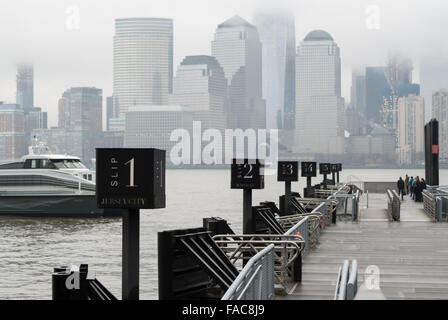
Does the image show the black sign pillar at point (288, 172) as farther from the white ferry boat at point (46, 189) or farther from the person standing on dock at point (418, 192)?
the white ferry boat at point (46, 189)

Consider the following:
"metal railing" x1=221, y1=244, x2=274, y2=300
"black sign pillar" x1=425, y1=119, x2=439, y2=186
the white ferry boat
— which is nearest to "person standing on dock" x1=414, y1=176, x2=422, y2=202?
"black sign pillar" x1=425, y1=119, x2=439, y2=186

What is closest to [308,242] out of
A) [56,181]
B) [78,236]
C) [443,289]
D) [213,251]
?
[443,289]

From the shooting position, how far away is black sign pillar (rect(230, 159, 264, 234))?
20.5 meters

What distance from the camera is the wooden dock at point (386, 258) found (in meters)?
15.2

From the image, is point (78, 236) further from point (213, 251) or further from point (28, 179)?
point (213, 251)

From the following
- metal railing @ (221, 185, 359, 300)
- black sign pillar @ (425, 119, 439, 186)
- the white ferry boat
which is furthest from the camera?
the white ferry boat

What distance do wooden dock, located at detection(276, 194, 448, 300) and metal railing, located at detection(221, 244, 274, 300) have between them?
593 mm

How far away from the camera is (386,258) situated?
21188mm

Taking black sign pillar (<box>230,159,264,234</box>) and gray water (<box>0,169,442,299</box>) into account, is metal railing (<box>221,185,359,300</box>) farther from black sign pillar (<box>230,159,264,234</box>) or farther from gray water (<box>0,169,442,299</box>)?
gray water (<box>0,169,442,299</box>)

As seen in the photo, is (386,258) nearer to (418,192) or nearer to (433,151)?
(433,151)

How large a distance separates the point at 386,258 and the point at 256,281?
9.89 metres

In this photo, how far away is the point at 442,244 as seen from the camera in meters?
25.3

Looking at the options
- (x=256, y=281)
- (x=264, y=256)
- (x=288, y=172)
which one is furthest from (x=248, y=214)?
(x=288, y=172)

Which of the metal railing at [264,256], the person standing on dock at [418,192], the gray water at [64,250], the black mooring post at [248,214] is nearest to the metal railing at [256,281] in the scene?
the metal railing at [264,256]
